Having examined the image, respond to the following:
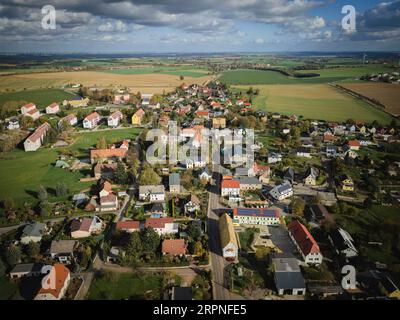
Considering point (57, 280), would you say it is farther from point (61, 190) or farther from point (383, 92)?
point (383, 92)

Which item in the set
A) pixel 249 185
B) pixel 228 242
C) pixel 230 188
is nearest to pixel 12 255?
pixel 228 242

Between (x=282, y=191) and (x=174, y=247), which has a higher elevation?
(x=282, y=191)

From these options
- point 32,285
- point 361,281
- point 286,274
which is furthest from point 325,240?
point 32,285

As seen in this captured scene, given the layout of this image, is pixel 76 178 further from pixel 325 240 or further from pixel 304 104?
pixel 304 104

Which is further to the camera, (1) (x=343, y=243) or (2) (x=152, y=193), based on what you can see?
(2) (x=152, y=193)

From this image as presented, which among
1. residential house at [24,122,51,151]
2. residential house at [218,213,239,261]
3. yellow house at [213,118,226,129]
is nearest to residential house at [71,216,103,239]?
residential house at [218,213,239,261]

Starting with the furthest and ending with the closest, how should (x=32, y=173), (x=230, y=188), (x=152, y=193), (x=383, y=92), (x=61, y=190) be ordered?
(x=383, y=92), (x=32, y=173), (x=230, y=188), (x=61, y=190), (x=152, y=193)

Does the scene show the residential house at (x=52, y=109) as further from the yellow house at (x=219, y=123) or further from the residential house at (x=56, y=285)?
the residential house at (x=56, y=285)
